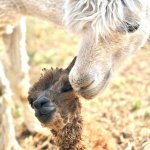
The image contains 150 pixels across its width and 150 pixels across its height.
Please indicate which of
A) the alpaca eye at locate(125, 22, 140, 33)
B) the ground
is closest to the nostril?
the ground

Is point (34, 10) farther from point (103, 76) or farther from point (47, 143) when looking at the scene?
point (47, 143)

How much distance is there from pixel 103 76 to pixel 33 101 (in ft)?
1.71

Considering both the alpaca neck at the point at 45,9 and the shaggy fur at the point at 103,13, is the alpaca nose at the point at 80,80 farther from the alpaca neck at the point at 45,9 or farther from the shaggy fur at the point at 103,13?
the alpaca neck at the point at 45,9

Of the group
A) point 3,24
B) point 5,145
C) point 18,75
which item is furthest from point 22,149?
point 3,24

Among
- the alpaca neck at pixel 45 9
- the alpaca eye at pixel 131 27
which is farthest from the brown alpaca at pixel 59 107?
the alpaca eye at pixel 131 27

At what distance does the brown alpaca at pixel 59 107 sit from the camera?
3648 mm

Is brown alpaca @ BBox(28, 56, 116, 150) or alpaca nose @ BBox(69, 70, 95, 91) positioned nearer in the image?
alpaca nose @ BBox(69, 70, 95, 91)

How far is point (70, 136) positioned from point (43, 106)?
1.60ft

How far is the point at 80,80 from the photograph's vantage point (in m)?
3.54

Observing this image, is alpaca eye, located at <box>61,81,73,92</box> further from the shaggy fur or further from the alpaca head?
the shaggy fur

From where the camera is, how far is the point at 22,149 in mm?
5223

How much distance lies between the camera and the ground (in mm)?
5023

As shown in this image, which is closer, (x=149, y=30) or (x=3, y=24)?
(x=149, y=30)

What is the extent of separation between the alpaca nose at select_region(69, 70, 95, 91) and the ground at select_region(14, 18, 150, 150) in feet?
1.22
